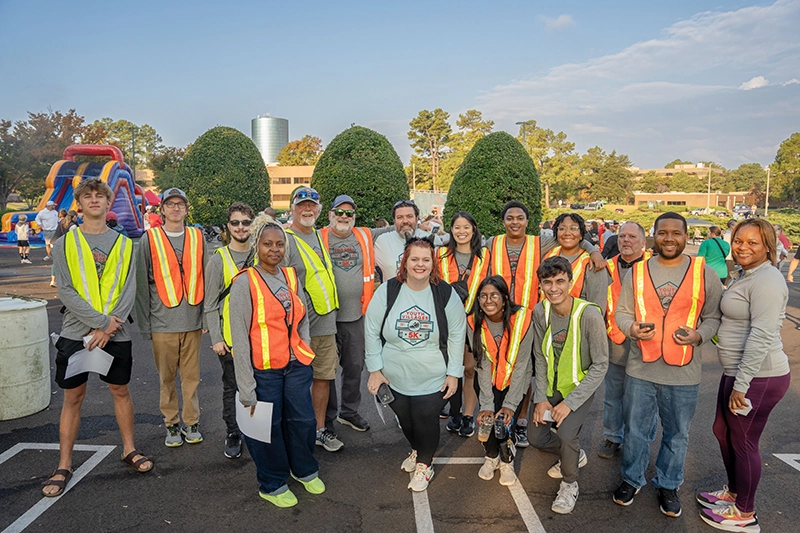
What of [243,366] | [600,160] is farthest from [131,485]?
[600,160]

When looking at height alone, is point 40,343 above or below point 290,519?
above

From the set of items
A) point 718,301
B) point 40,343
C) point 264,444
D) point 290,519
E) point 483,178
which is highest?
point 483,178

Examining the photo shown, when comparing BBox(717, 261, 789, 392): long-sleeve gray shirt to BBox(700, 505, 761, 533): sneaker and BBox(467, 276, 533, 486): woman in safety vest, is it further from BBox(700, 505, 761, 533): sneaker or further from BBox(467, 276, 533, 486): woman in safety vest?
BBox(467, 276, 533, 486): woman in safety vest

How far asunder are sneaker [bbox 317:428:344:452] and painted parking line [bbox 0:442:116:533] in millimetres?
1725

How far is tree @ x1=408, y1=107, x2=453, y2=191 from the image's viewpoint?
5847 cm

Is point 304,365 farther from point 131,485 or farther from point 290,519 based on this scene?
point 131,485

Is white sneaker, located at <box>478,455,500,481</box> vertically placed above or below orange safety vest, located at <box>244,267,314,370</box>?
below

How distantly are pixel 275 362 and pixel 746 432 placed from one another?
3077 millimetres

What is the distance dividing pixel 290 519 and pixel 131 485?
4.27ft

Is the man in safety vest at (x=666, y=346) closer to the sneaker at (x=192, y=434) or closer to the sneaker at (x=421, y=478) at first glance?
the sneaker at (x=421, y=478)

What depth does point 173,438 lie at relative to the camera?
15.2 ft

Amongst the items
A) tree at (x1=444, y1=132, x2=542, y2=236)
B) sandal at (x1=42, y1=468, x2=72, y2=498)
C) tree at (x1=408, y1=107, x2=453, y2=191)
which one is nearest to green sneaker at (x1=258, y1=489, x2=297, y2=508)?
sandal at (x1=42, y1=468, x2=72, y2=498)

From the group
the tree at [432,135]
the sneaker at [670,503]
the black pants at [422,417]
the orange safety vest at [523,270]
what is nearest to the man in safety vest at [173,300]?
the black pants at [422,417]

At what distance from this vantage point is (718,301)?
11.7 ft
